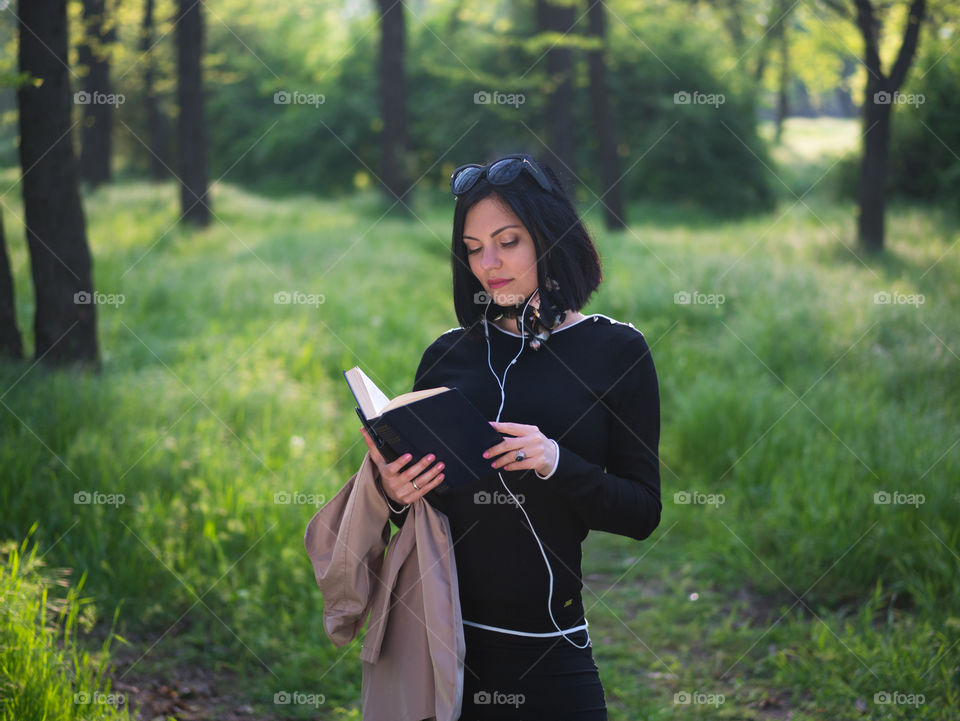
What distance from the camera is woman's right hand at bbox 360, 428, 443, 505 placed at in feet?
6.48

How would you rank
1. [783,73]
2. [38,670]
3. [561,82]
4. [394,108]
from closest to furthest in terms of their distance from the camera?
[38,670] < [561,82] < [394,108] < [783,73]

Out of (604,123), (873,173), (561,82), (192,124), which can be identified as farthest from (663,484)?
(192,124)

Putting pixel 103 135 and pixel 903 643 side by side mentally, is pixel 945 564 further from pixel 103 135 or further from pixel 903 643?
pixel 103 135

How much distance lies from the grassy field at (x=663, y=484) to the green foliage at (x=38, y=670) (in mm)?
421

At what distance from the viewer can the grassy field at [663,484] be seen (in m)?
4.11

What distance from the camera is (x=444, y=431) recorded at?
194cm

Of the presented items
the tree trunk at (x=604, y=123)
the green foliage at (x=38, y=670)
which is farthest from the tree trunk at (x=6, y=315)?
the tree trunk at (x=604, y=123)

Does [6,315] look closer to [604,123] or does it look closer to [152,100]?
[604,123]

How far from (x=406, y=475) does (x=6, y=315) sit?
5.13 meters

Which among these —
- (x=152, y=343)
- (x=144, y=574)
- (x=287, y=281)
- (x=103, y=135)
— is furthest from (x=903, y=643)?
(x=103, y=135)

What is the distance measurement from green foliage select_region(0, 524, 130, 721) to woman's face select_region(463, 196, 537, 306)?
2.32m

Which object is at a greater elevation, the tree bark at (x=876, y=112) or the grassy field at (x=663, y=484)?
the tree bark at (x=876, y=112)

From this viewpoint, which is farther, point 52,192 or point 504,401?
point 52,192

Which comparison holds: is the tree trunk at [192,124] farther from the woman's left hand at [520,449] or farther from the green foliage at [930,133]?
the green foliage at [930,133]
